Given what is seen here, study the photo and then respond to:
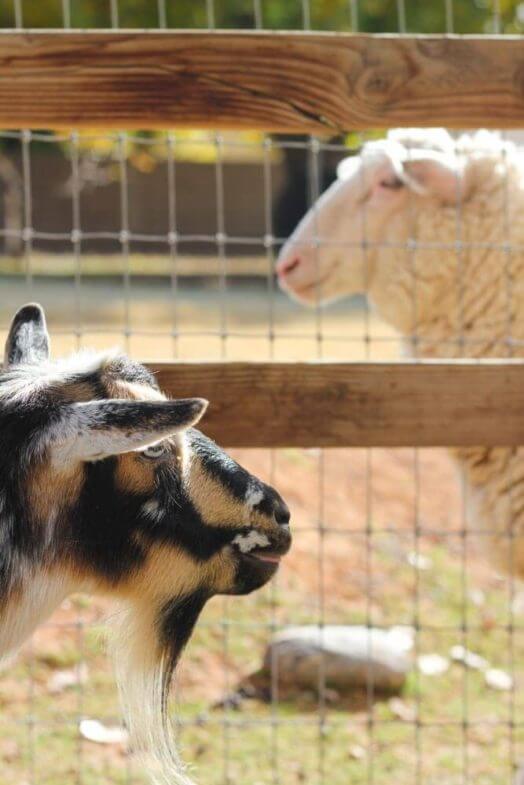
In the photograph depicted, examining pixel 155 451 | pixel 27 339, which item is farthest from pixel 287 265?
pixel 155 451

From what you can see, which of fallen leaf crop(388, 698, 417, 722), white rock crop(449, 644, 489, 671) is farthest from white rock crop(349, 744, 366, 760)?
white rock crop(449, 644, 489, 671)

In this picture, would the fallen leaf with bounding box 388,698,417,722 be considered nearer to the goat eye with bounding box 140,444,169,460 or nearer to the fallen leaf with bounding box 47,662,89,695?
the fallen leaf with bounding box 47,662,89,695

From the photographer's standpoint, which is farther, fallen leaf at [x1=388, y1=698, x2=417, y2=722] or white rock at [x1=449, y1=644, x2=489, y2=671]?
white rock at [x1=449, y1=644, x2=489, y2=671]

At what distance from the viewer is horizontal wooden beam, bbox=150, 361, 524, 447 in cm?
348

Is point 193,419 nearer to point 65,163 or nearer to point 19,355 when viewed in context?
point 19,355

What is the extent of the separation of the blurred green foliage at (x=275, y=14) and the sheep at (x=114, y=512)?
20820mm

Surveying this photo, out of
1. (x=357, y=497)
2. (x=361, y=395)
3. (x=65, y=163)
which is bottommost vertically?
(x=357, y=497)

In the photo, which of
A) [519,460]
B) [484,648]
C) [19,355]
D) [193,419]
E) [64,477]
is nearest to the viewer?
[193,419]

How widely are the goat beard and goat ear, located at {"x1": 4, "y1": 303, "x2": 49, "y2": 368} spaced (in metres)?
0.63

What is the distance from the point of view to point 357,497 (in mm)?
8055

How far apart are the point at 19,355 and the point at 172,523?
0.59 metres

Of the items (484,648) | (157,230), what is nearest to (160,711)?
(484,648)

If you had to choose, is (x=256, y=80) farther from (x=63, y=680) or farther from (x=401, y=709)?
(x=401, y=709)

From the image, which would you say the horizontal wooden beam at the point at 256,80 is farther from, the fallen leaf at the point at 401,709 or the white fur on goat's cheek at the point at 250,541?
the fallen leaf at the point at 401,709
